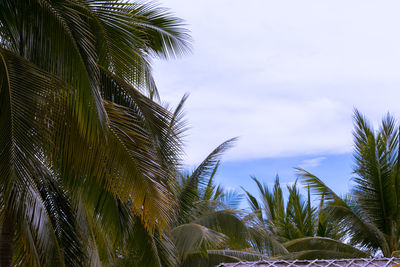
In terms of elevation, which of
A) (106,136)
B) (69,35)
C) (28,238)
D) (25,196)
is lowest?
(28,238)

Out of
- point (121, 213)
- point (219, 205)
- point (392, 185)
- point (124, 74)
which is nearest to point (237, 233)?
point (219, 205)

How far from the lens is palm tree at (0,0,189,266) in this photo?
5359 mm

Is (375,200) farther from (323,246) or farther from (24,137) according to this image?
(24,137)

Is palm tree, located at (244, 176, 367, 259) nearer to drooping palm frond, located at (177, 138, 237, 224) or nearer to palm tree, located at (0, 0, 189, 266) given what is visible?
drooping palm frond, located at (177, 138, 237, 224)

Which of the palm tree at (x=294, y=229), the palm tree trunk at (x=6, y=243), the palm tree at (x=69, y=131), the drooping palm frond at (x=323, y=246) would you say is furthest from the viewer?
the drooping palm frond at (x=323, y=246)

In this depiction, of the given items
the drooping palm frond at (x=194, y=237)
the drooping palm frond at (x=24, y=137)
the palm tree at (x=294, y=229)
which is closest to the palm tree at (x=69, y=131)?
the drooping palm frond at (x=24, y=137)

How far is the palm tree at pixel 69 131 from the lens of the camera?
5359 millimetres

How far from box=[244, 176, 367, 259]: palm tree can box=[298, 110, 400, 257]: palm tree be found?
481 millimetres

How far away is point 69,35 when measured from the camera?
6.00 meters

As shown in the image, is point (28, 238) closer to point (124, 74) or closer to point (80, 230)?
point (80, 230)

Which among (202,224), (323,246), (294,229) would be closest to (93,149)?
(202,224)

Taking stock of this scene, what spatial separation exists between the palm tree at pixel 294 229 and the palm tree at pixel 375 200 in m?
0.48

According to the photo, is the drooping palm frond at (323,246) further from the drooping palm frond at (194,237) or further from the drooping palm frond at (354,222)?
the drooping palm frond at (194,237)

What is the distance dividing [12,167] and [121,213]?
9.36ft
